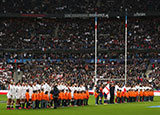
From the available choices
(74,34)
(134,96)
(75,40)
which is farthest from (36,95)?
(74,34)

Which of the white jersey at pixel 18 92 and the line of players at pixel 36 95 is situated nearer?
the white jersey at pixel 18 92

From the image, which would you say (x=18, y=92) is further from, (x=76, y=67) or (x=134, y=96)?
(x=76, y=67)

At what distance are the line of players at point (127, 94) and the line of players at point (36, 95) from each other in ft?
9.44

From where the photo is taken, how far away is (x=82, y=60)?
58.2m

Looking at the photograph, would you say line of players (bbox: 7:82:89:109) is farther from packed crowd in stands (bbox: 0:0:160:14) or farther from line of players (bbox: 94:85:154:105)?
packed crowd in stands (bbox: 0:0:160:14)

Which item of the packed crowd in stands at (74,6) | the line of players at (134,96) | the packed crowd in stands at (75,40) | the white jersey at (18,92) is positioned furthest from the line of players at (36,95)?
the packed crowd in stands at (74,6)

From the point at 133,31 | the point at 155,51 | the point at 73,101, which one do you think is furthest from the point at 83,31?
the point at 73,101

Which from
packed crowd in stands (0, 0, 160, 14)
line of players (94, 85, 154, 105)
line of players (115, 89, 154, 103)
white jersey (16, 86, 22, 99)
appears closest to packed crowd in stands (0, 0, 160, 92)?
packed crowd in stands (0, 0, 160, 14)

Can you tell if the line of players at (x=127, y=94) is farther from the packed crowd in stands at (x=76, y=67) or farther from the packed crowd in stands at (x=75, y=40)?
the packed crowd in stands at (x=75, y=40)

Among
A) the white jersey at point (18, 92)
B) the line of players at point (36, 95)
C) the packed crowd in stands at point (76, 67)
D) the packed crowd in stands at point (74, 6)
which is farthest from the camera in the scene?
the packed crowd in stands at point (74, 6)

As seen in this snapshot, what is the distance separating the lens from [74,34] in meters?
61.7

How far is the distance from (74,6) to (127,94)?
30.7m

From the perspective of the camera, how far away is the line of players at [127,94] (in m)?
32.9

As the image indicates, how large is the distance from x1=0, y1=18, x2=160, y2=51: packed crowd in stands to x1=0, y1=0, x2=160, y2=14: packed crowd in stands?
1.91m
